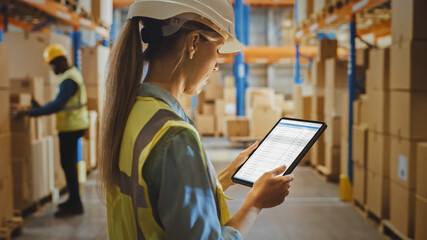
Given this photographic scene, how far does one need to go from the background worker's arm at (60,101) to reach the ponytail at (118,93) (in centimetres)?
389

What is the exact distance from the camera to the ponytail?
1.06 metres

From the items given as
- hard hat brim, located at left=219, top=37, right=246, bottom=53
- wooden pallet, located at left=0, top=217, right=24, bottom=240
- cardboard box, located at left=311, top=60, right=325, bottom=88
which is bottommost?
wooden pallet, located at left=0, top=217, right=24, bottom=240

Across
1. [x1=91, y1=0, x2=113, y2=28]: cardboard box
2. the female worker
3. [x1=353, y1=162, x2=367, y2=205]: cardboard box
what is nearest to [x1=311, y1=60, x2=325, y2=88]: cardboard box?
[x1=353, y1=162, x2=367, y2=205]: cardboard box

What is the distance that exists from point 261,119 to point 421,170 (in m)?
6.53

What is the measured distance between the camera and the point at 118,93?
1.07 meters

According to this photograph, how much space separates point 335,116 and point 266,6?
511 inches

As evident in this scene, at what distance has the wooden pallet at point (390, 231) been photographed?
394 centimetres

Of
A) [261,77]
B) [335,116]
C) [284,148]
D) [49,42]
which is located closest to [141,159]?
[284,148]

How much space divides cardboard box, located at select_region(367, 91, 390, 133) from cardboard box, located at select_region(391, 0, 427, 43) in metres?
0.64

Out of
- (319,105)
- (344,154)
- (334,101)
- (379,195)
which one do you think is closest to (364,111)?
(344,154)

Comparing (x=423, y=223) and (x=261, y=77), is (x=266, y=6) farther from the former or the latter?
(x=423, y=223)

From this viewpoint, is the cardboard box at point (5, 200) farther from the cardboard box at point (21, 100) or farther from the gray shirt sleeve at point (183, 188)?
the gray shirt sleeve at point (183, 188)

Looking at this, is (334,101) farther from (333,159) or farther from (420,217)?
(420,217)

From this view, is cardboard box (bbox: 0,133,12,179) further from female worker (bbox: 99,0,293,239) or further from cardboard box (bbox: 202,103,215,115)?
cardboard box (bbox: 202,103,215,115)
